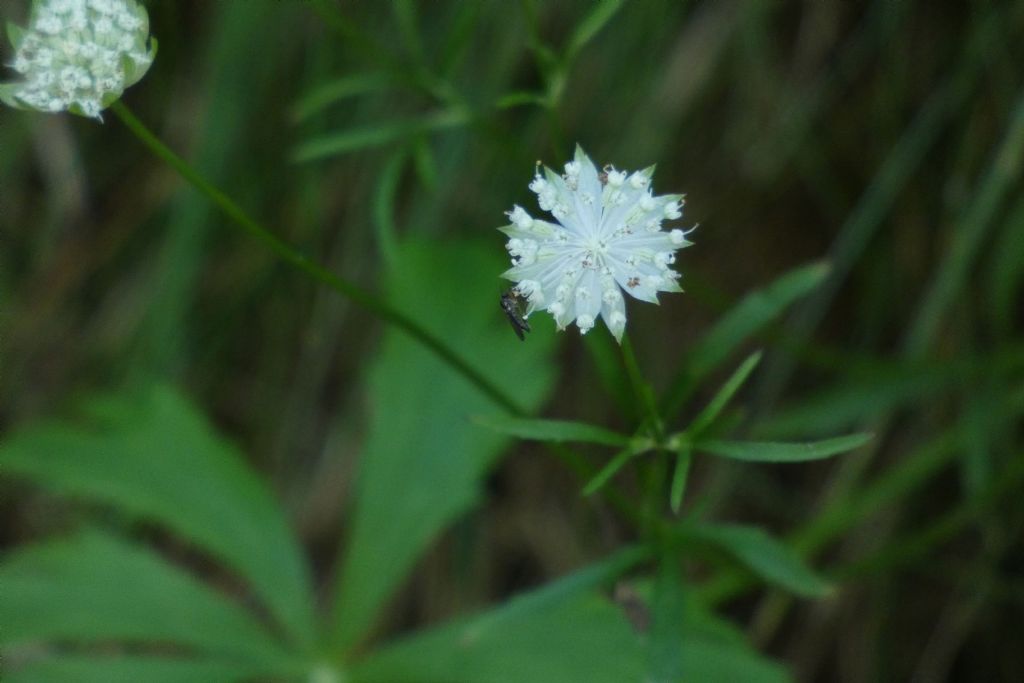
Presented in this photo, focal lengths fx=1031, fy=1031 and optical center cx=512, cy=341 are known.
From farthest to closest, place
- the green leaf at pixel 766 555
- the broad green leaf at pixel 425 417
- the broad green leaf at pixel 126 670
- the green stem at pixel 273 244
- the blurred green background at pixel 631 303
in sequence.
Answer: the broad green leaf at pixel 425 417 → the blurred green background at pixel 631 303 → the broad green leaf at pixel 126 670 → the green leaf at pixel 766 555 → the green stem at pixel 273 244

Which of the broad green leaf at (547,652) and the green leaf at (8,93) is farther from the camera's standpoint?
the broad green leaf at (547,652)

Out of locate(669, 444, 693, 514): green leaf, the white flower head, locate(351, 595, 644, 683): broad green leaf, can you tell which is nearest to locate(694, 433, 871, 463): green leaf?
locate(669, 444, 693, 514): green leaf

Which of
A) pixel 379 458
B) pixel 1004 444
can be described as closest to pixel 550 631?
pixel 379 458

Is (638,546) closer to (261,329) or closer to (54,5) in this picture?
(54,5)

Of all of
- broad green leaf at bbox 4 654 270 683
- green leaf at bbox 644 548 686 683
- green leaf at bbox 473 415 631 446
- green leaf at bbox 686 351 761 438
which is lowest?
green leaf at bbox 644 548 686 683

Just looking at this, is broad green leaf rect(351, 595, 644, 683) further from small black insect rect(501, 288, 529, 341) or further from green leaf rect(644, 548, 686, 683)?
small black insect rect(501, 288, 529, 341)

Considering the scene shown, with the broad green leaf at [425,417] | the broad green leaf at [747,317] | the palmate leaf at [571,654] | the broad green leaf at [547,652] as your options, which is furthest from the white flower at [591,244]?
the broad green leaf at [425,417]

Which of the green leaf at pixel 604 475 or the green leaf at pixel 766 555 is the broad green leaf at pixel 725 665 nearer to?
the green leaf at pixel 766 555
